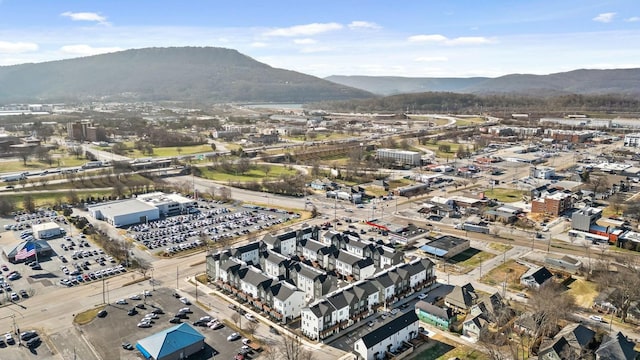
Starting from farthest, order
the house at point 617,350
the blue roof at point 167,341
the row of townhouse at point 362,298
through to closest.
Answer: the row of townhouse at point 362,298 → the blue roof at point 167,341 → the house at point 617,350

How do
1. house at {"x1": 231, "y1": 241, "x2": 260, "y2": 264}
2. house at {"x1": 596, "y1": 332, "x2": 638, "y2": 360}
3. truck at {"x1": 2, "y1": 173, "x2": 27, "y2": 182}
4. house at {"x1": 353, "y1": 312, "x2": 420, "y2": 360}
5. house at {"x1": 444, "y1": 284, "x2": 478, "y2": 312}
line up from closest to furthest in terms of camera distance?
house at {"x1": 596, "y1": 332, "x2": 638, "y2": 360}, house at {"x1": 353, "y1": 312, "x2": 420, "y2": 360}, house at {"x1": 444, "y1": 284, "x2": 478, "y2": 312}, house at {"x1": 231, "y1": 241, "x2": 260, "y2": 264}, truck at {"x1": 2, "y1": 173, "x2": 27, "y2": 182}

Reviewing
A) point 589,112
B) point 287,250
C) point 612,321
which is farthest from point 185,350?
point 589,112

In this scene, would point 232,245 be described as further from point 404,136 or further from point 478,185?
point 404,136

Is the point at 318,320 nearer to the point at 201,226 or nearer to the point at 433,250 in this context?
the point at 433,250

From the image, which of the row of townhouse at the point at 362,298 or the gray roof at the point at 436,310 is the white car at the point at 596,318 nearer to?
the gray roof at the point at 436,310

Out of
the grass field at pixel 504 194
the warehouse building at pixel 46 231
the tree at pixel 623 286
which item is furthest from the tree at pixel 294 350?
the grass field at pixel 504 194

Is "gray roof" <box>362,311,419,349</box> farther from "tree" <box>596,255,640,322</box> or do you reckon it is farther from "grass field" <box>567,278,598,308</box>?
"tree" <box>596,255,640,322</box>

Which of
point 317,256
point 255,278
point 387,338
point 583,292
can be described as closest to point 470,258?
point 583,292

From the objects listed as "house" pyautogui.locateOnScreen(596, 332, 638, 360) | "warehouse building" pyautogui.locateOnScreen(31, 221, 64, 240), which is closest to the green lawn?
"warehouse building" pyautogui.locateOnScreen(31, 221, 64, 240)
